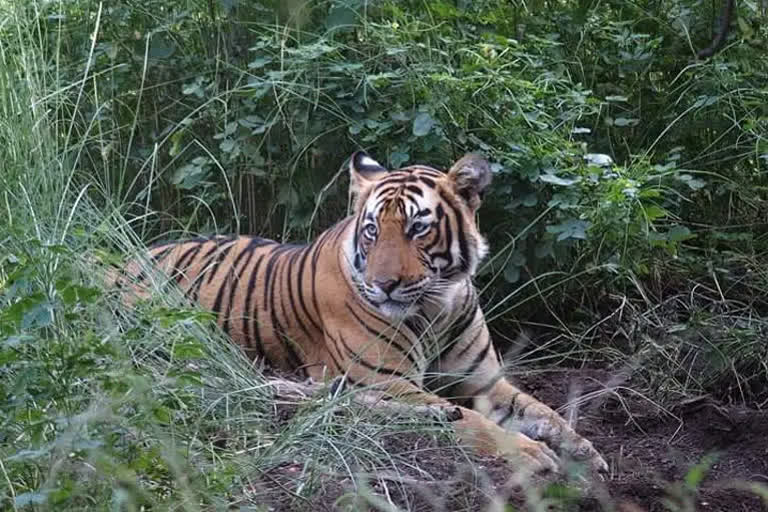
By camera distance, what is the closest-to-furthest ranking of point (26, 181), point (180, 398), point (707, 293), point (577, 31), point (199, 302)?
point (180, 398) < point (26, 181) < point (199, 302) < point (707, 293) < point (577, 31)

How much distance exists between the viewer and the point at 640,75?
6445mm

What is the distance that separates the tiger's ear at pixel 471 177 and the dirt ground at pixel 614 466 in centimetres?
87

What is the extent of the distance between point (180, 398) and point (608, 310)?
2602mm

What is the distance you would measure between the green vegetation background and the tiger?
35 cm

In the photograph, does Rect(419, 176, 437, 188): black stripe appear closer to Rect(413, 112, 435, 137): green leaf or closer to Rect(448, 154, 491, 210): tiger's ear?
Result: Rect(448, 154, 491, 210): tiger's ear

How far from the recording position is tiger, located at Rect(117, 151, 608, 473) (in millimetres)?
4789

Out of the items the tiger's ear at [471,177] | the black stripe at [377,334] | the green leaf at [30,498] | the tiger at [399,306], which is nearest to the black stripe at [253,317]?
the tiger at [399,306]

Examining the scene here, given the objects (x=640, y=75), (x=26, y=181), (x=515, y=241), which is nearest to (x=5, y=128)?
(x=26, y=181)

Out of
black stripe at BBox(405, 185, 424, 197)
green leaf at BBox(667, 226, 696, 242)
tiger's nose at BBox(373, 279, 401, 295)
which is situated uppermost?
black stripe at BBox(405, 185, 424, 197)

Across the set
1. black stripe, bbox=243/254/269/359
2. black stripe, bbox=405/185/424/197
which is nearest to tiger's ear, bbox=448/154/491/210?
black stripe, bbox=405/185/424/197

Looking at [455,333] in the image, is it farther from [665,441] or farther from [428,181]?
[665,441]

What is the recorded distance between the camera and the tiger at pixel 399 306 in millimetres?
4789

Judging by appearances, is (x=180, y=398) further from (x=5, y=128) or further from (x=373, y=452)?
(x=5, y=128)

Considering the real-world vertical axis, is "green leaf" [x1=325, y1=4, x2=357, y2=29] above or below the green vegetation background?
above
